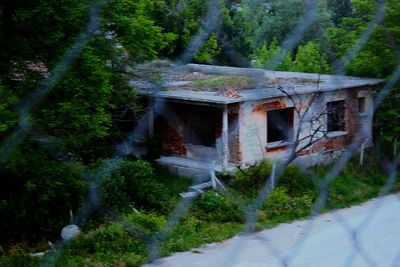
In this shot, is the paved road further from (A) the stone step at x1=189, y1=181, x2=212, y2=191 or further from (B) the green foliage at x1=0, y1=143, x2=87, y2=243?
(A) the stone step at x1=189, y1=181, x2=212, y2=191

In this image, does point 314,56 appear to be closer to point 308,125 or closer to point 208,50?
point 208,50

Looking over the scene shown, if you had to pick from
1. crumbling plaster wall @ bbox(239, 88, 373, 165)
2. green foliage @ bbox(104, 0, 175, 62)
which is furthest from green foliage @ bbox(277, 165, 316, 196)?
green foliage @ bbox(104, 0, 175, 62)

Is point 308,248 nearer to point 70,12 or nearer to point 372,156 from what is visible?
point 70,12

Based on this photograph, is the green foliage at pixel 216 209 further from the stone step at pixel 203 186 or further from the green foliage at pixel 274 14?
the green foliage at pixel 274 14

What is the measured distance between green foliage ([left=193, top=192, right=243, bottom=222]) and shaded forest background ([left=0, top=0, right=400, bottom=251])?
0.36 meters

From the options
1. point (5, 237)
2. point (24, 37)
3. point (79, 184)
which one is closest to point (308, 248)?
point (24, 37)

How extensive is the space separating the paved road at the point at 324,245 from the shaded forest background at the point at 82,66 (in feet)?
1.07

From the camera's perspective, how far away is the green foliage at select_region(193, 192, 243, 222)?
360cm

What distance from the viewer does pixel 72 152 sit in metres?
2.43

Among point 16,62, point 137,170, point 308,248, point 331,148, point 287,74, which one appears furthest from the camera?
point 331,148

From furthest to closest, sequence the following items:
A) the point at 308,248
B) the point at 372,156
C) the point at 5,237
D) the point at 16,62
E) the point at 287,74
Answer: the point at 372,156 < the point at 287,74 < the point at 5,237 < the point at 16,62 < the point at 308,248

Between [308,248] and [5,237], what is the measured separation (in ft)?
5.73

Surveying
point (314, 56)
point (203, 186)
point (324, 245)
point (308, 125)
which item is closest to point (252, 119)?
point (308, 125)

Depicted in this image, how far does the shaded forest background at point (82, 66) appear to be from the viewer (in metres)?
1.43
